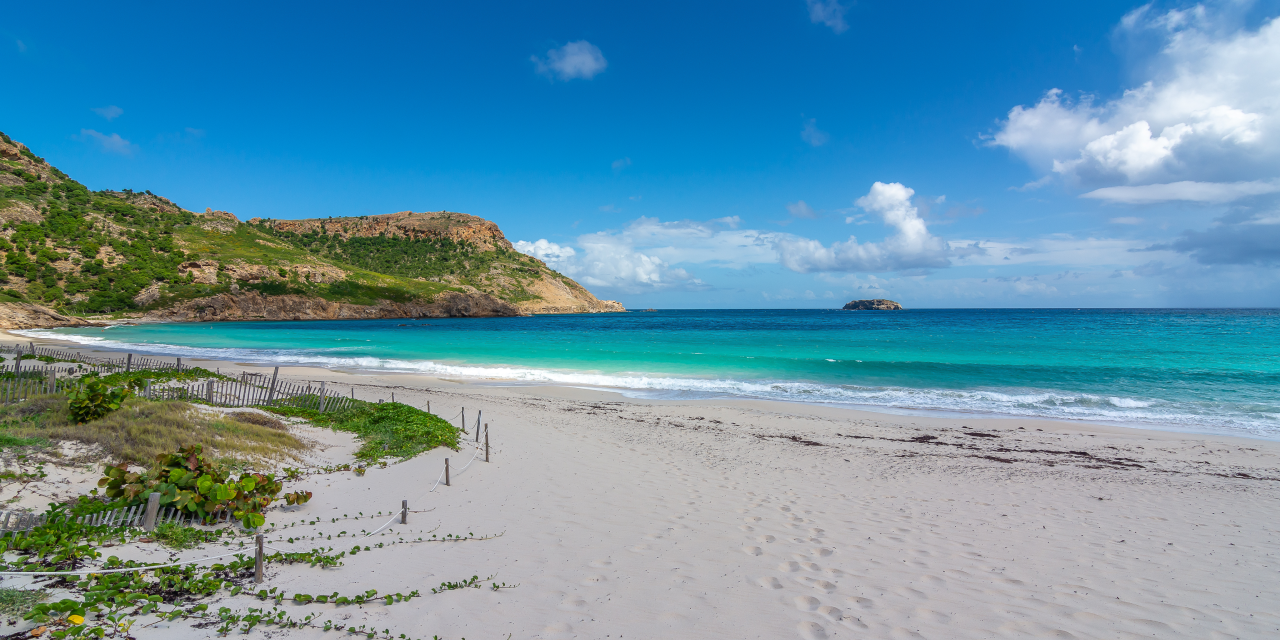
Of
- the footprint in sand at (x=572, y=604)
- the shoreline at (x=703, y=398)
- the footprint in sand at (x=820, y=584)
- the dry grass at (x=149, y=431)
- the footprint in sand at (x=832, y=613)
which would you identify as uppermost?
the dry grass at (x=149, y=431)

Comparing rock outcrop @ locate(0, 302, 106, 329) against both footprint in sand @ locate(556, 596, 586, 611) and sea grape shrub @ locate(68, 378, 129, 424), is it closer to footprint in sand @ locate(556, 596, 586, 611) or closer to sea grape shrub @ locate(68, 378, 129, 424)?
sea grape shrub @ locate(68, 378, 129, 424)

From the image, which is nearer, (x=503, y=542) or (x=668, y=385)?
(x=503, y=542)

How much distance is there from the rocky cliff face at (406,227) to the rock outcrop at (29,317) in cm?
8799

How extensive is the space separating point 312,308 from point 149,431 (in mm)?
90647

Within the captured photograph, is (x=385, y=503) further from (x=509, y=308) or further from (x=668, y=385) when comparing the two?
(x=509, y=308)

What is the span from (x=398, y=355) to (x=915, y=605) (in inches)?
1395

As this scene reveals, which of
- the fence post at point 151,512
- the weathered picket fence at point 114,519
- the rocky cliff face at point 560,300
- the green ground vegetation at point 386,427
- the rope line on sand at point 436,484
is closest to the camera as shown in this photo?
the weathered picket fence at point 114,519

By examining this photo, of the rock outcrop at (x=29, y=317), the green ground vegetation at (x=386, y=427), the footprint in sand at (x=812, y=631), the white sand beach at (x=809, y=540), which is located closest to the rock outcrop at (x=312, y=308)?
the rock outcrop at (x=29, y=317)

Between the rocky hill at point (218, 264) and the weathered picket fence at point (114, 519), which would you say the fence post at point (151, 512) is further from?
the rocky hill at point (218, 264)

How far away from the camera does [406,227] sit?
140 meters

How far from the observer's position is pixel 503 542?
238 inches

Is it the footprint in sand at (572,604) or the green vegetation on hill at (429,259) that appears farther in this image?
the green vegetation on hill at (429,259)

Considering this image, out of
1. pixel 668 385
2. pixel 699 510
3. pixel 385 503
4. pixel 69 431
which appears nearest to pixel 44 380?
pixel 69 431

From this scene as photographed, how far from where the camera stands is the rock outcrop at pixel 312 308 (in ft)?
232
